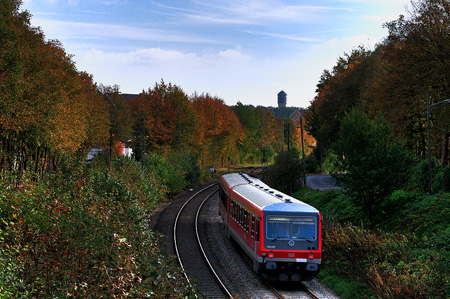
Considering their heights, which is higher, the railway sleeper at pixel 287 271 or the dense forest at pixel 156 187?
the dense forest at pixel 156 187

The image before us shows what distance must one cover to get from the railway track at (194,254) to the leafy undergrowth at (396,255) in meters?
4.16

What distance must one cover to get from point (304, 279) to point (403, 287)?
12.4 ft

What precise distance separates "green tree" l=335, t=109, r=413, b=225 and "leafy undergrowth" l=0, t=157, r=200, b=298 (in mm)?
13024

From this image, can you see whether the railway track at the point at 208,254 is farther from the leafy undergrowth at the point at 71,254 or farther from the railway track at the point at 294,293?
the leafy undergrowth at the point at 71,254

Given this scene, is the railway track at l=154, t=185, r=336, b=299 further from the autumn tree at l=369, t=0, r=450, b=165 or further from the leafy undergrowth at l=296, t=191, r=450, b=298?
the autumn tree at l=369, t=0, r=450, b=165

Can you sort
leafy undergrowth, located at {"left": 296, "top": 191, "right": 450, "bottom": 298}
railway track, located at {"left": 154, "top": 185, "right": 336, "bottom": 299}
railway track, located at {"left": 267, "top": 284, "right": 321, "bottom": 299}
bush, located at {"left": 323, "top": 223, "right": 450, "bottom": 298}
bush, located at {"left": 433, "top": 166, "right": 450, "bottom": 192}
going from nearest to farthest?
bush, located at {"left": 323, "top": 223, "right": 450, "bottom": 298} → leafy undergrowth, located at {"left": 296, "top": 191, "right": 450, "bottom": 298} → railway track, located at {"left": 267, "top": 284, "right": 321, "bottom": 299} → railway track, located at {"left": 154, "top": 185, "right": 336, "bottom": 299} → bush, located at {"left": 433, "top": 166, "right": 450, "bottom": 192}

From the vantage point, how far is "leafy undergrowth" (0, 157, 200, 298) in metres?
8.94

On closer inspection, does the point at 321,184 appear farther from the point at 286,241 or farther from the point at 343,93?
the point at 286,241

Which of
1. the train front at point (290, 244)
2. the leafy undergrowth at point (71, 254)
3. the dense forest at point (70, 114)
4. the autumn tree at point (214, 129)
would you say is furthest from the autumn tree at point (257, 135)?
the leafy undergrowth at point (71, 254)

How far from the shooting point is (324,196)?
110 feet

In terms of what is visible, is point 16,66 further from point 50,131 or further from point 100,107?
point 100,107

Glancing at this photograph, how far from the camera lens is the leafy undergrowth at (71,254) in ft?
29.3

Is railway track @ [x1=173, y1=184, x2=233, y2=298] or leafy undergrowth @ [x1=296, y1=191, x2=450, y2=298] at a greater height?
leafy undergrowth @ [x1=296, y1=191, x2=450, y2=298]

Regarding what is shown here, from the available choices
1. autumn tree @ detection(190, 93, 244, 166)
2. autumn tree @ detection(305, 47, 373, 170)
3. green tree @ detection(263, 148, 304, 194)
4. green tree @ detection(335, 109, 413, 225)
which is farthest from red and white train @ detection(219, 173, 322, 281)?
autumn tree @ detection(190, 93, 244, 166)
